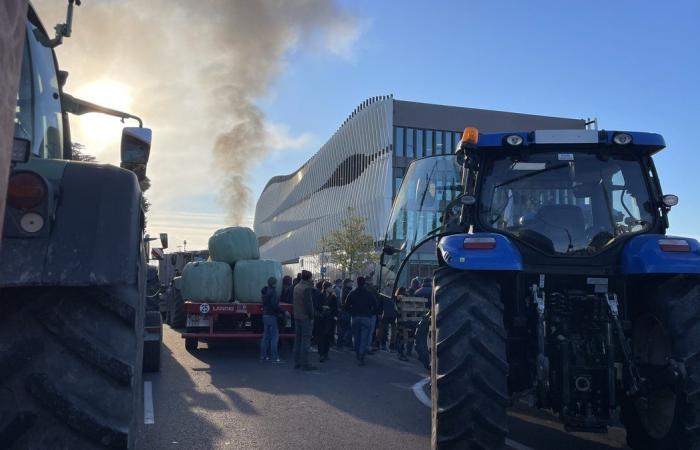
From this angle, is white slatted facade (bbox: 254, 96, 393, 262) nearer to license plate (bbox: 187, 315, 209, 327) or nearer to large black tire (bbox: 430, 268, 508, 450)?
license plate (bbox: 187, 315, 209, 327)

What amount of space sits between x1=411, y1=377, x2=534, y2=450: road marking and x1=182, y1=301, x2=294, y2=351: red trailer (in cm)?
420

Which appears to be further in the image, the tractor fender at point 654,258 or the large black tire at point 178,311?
the large black tire at point 178,311

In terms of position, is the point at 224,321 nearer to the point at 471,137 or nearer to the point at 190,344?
the point at 190,344

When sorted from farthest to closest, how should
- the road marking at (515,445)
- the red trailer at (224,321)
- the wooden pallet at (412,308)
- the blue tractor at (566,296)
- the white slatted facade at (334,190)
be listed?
the white slatted facade at (334,190) → the red trailer at (224,321) → the wooden pallet at (412,308) → the road marking at (515,445) → the blue tractor at (566,296)

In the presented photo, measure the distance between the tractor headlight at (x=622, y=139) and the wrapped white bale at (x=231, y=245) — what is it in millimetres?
10116

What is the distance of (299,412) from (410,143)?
3972 cm

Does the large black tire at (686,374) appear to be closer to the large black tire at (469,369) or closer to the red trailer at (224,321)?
the large black tire at (469,369)

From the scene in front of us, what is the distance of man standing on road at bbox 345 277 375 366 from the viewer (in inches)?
488

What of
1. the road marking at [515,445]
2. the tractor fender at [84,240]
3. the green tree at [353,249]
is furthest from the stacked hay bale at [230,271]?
the green tree at [353,249]

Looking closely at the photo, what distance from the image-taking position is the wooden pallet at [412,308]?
11.2 m

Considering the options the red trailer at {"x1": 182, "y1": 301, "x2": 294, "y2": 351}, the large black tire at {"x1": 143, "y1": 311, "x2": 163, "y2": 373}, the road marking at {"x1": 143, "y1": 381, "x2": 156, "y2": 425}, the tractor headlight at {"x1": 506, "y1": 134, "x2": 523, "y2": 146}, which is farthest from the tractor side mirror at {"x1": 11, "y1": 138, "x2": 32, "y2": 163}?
the red trailer at {"x1": 182, "y1": 301, "x2": 294, "y2": 351}

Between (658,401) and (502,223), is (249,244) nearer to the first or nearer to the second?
(502,223)

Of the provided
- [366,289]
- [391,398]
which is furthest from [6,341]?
[366,289]

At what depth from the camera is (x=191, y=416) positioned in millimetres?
7129
